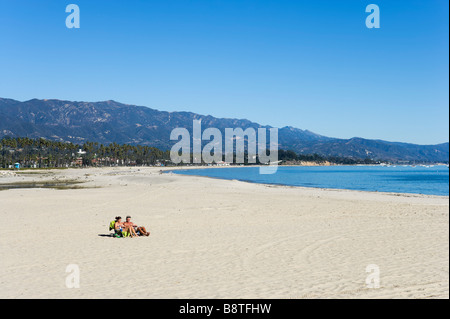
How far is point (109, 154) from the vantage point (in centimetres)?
17912

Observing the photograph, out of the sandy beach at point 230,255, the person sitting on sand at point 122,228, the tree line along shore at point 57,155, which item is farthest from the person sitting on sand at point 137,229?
the tree line along shore at point 57,155

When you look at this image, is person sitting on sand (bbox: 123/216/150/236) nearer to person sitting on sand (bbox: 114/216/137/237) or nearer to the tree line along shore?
person sitting on sand (bbox: 114/216/137/237)

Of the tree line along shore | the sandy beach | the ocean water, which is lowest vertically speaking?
the ocean water

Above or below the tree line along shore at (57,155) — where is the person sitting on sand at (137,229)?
below

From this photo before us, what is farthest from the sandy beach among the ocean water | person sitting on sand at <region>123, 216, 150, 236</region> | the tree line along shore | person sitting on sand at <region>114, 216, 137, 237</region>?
the tree line along shore

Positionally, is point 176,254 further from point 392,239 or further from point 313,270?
point 392,239

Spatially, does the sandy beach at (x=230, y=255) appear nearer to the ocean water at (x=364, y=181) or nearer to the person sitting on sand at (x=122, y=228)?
the person sitting on sand at (x=122, y=228)

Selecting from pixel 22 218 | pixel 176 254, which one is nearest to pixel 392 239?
pixel 176 254

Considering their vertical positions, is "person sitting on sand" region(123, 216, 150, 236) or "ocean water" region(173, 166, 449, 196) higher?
"person sitting on sand" region(123, 216, 150, 236)

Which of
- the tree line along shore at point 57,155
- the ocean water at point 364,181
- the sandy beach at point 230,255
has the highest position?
the tree line along shore at point 57,155

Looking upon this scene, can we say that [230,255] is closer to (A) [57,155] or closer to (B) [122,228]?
(B) [122,228]

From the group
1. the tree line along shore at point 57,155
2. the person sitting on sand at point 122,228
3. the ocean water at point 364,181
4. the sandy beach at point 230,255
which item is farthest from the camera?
the tree line along shore at point 57,155

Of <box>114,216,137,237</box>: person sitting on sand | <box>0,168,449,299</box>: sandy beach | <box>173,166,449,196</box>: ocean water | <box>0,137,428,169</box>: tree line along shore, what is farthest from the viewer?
<box>0,137,428,169</box>: tree line along shore
